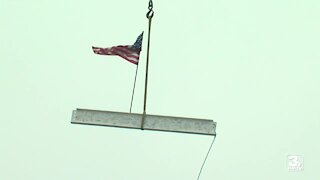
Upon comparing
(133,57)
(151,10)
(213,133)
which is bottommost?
(213,133)

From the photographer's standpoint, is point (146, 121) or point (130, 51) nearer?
point (146, 121)

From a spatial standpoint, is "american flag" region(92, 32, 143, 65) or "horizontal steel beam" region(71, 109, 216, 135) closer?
"horizontal steel beam" region(71, 109, 216, 135)

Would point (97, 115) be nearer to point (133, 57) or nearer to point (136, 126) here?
point (136, 126)

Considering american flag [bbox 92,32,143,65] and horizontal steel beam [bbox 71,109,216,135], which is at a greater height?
american flag [bbox 92,32,143,65]

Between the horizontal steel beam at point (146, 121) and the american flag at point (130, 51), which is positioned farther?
the american flag at point (130, 51)

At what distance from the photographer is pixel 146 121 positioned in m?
10.5

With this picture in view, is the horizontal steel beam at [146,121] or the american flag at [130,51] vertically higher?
the american flag at [130,51]

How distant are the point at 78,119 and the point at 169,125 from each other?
1951 mm

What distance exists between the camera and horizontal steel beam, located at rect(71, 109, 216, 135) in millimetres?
10531

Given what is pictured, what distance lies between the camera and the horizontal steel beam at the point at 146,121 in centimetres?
1053

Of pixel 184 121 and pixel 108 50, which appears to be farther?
pixel 108 50

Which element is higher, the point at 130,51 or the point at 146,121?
the point at 130,51

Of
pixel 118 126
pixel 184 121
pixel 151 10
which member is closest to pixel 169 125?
pixel 184 121

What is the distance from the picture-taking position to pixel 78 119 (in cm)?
1054
